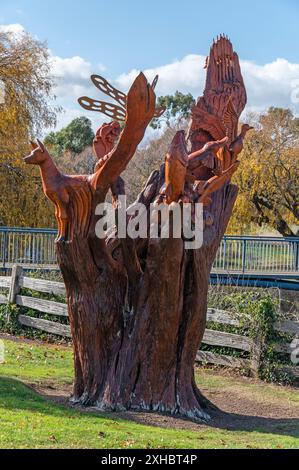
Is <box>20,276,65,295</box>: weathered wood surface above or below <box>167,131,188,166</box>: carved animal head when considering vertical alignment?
below

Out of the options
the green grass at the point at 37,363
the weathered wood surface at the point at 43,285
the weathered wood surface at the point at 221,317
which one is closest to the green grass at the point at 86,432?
the green grass at the point at 37,363

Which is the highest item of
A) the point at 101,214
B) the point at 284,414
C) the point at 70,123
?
the point at 70,123

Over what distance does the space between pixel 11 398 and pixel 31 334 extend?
689 centimetres

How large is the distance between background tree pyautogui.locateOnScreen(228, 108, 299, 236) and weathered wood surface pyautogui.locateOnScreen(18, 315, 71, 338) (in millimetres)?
15379

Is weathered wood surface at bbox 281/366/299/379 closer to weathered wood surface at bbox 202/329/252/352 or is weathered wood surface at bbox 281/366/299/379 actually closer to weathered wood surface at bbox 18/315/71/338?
weathered wood surface at bbox 202/329/252/352

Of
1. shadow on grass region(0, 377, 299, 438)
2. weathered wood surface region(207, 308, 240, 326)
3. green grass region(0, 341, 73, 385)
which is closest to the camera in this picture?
shadow on grass region(0, 377, 299, 438)

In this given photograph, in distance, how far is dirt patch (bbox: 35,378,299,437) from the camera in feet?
27.5

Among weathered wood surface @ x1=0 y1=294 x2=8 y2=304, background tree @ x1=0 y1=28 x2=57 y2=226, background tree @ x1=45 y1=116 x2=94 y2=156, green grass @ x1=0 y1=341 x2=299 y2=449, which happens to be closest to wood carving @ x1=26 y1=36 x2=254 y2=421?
green grass @ x1=0 y1=341 x2=299 y2=449

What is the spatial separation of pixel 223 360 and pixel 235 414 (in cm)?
335

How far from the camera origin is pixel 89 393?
8945 mm

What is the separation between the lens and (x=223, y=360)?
13.1m

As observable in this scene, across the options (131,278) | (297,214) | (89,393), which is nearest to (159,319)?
(131,278)

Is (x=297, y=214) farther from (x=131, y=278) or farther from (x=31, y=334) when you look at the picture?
(x=131, y=278)
